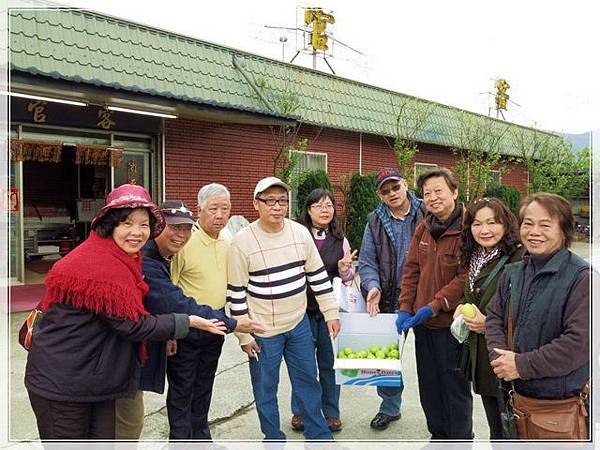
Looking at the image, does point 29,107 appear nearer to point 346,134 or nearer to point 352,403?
point 352,403

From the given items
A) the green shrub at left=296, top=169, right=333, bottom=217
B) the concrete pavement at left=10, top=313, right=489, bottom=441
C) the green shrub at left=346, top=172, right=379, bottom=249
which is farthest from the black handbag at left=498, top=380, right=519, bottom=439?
the green shrub at left=346, top=172, right=379, bottom=249

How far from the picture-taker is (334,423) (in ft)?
12.3

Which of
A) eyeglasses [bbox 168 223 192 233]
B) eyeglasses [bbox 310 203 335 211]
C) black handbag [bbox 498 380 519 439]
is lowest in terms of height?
black handbag [bbox 498 380 519 439]

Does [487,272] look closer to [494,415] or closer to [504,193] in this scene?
[494,415]

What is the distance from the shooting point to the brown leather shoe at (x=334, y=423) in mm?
3740

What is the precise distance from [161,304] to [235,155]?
319 inches

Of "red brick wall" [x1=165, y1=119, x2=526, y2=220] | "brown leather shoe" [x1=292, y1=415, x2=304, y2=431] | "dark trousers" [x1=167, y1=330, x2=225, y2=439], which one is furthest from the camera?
"red brick wall" [x1=165, y1=119, x2=526, y2=220]

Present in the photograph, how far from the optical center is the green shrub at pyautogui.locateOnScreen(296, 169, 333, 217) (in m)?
11.2

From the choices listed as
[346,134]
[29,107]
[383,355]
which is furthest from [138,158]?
[383,355]

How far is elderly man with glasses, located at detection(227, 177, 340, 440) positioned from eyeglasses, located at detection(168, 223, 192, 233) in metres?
0.39

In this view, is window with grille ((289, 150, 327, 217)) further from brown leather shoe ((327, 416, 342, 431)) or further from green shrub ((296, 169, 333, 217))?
brown leather shoe ((327, 416, 342, 431))

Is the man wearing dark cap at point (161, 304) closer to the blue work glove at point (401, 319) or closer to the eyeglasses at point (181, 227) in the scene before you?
the eyeglasses at point (181, 227)

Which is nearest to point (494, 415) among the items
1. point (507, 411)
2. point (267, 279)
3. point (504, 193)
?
point (507, 411)

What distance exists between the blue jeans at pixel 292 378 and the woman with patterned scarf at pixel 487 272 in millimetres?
998
